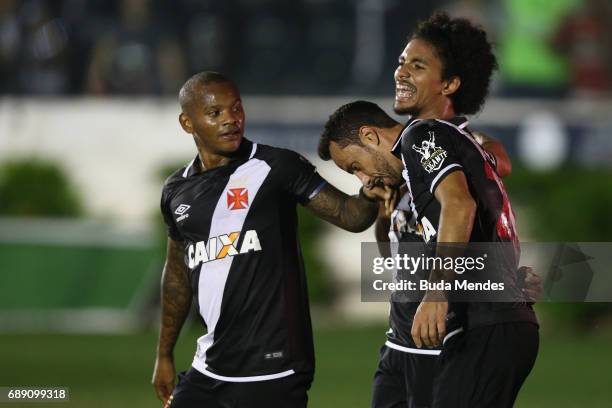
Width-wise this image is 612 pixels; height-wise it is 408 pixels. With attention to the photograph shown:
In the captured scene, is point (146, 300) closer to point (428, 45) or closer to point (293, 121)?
point (293, 121)

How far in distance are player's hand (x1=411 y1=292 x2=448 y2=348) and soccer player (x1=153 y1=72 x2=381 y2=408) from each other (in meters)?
0.96

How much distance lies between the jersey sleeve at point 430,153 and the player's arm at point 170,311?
161cm

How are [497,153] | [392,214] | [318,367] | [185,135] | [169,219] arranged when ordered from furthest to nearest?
[185,135], [318,367], [169,219], [497,153], [392,214]

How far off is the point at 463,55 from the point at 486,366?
1.45 metres

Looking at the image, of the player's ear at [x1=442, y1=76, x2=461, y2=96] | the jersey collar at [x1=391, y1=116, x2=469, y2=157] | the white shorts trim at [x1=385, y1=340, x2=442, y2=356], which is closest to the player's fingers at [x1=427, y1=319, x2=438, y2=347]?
the white shorts trim at [x1=385, y1=340, x2=442, y2=356]

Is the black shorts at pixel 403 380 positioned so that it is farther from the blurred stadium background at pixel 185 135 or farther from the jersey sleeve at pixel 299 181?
the blurred stadium background at pixel 185 135

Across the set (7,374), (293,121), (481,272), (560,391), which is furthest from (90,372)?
(481,272)

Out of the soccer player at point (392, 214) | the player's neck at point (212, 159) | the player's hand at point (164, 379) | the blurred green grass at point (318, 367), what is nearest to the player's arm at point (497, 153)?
the soccer player at point (392, 214)

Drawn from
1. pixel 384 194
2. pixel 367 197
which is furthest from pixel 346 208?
pixel 384 194

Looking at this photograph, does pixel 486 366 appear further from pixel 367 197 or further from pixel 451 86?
pixel 451 86

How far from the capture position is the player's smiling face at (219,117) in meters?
5.97

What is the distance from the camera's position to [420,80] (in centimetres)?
553

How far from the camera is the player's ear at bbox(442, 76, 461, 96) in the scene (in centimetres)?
559

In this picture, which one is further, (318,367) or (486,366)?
(318,367)
